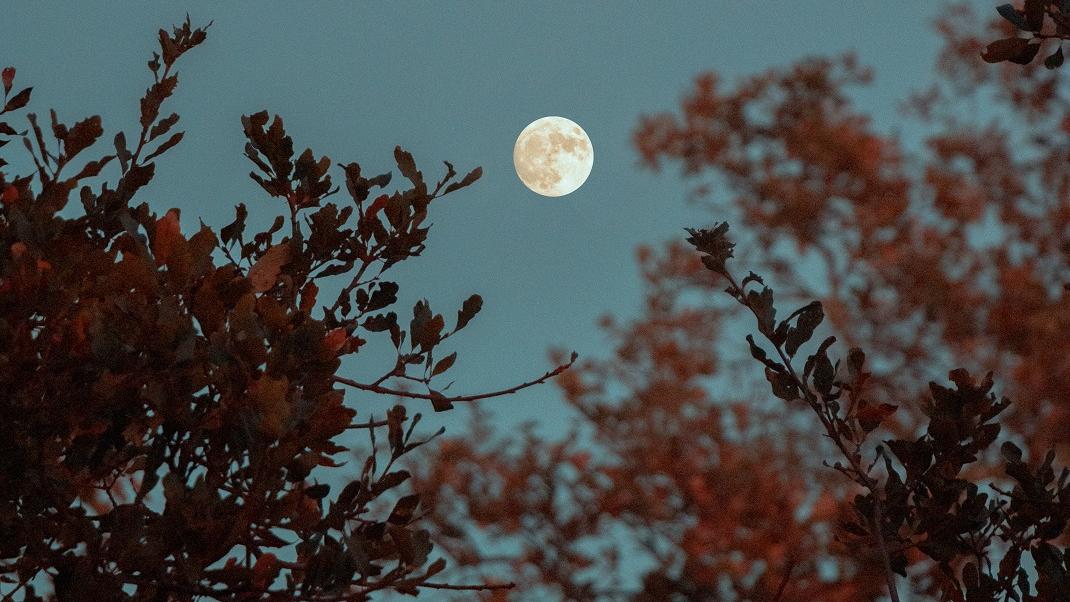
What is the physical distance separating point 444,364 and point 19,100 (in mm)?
1045

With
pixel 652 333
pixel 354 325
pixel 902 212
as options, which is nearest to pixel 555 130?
pixel 652 333

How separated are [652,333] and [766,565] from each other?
3485mm

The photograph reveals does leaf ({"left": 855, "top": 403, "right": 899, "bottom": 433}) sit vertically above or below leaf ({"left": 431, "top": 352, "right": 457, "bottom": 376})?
below

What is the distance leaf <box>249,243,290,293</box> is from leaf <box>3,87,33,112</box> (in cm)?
69

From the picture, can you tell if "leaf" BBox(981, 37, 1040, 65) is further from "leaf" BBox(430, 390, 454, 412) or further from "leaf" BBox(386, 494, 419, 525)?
"leaf" BBox(386, 494, 419, 525)

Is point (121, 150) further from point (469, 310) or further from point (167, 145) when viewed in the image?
point (469, 310)

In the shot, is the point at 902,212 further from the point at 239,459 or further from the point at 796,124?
the point at 239,459

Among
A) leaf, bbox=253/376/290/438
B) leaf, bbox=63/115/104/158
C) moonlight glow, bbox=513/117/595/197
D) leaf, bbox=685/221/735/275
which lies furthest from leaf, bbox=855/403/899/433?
moonlight glow, bbox=513/117/595/197

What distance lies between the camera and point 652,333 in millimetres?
10516

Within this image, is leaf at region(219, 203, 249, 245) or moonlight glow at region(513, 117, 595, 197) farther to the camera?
moonlight glow at region(513, 117, 595, 197)

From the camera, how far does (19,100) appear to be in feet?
6.78

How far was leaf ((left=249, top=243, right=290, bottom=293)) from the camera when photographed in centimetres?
180

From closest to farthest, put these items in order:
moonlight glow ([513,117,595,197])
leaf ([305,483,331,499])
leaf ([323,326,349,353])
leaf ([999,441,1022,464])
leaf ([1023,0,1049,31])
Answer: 1. leaf ([305,483,331,499])
2. leaf ([323,326,349,353])
3. leaf ([1023,0,1049,31])
4. leaf ([999,441,1022,464])
5. moonlight glow ([513,117,595,197])

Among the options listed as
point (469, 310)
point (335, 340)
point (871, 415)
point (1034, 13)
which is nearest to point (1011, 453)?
point (871, 415)
